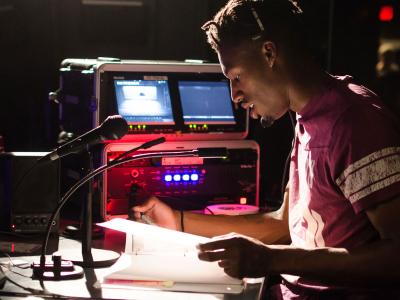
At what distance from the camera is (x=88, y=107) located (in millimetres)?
2762

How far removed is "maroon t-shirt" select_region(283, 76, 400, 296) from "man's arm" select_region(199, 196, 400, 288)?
8cm

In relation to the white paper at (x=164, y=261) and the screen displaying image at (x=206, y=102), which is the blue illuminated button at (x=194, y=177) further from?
the white paper at (x=164, y=261)

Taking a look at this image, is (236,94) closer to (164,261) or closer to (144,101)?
(164,261)

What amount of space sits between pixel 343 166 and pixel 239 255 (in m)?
0.35

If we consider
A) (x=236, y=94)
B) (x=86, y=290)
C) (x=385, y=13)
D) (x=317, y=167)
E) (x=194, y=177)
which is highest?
(x=385, y=13)

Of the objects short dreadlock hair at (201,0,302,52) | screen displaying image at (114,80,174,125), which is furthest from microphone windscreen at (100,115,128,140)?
screen displaying image at (114,80,174,125)

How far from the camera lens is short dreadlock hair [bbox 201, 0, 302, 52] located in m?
2.03

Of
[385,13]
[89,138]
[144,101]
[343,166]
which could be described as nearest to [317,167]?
[343,166]

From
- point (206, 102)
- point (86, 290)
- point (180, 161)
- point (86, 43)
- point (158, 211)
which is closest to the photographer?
point (86, 290)

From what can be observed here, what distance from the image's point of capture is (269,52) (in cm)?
204

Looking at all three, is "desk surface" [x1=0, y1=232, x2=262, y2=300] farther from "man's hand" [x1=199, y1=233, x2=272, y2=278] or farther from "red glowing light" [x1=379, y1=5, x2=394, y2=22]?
"red glowing light" [x1=379, y1=5, x2=394, y2=22]

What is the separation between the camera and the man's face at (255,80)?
2074 millimetres

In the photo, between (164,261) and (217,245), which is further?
(164,261)

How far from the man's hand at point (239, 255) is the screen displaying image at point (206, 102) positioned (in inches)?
41.2
